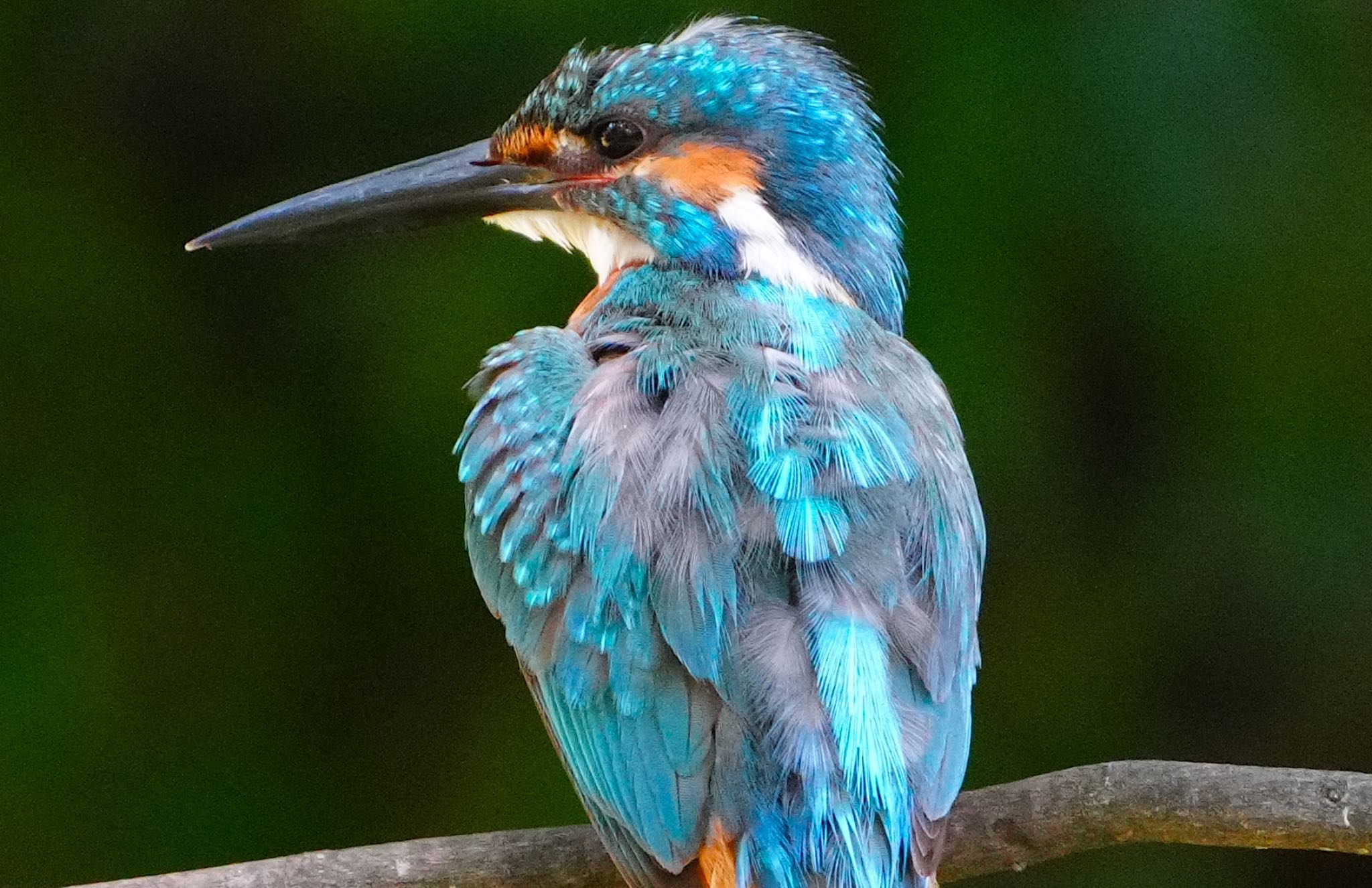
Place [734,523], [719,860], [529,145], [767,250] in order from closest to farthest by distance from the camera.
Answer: [719,860] < [734,523] < [767,250] < [529,145]

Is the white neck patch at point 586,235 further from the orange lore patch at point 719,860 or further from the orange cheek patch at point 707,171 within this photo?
the orange lore patch at point 719,860

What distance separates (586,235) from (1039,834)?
1.03 meters

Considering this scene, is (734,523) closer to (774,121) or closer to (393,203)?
(774,121)

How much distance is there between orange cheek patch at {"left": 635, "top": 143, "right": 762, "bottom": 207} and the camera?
91.6 inches

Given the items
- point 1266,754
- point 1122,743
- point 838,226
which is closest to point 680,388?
point 838,226

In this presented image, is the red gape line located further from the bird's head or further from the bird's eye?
the bird's eye

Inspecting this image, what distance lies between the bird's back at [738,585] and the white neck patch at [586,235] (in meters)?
0.27

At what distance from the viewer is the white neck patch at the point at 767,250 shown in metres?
2.29

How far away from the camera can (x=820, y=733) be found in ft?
5.56

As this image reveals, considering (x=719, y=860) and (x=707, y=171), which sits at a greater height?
(x=707, y=171)

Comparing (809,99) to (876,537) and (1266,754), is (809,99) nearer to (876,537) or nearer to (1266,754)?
(876,537)

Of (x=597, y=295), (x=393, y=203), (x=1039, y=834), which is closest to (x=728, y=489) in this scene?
(x=1039, y=834)

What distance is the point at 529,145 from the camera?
2428mm

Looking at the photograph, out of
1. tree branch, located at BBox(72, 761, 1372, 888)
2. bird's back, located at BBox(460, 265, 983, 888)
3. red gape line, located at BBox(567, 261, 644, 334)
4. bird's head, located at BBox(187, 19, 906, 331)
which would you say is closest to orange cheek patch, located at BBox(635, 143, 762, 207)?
bird's head, located at BBox(187, 19, 906, 331)
